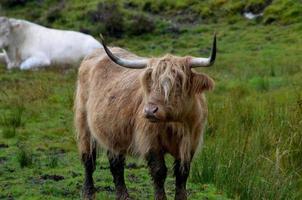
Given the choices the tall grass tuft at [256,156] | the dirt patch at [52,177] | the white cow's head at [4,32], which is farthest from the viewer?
the white cow's head at [4,32]

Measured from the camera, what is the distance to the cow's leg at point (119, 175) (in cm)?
664

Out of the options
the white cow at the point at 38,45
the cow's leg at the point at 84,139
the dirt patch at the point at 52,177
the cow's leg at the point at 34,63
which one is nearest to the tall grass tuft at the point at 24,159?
the dirt patch at the point at 52,177

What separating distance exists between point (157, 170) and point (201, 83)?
750 millimetres

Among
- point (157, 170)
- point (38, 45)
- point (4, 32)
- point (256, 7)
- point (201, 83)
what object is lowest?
point (157, 170)

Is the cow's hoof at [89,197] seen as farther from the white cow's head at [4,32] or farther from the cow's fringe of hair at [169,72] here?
the white cow's head at [4,32]

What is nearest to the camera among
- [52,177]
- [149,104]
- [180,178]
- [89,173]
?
[149,104]

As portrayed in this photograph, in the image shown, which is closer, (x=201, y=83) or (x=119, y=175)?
(x=201, y=83)

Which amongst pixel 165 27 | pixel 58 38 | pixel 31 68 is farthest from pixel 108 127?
pixel 165 27

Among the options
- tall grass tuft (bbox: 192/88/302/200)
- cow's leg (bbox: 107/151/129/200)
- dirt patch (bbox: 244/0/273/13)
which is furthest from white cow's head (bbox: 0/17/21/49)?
cow's leg (bbox: 107/151/129/200)

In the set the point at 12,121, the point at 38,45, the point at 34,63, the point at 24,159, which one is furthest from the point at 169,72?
the point at 38,45

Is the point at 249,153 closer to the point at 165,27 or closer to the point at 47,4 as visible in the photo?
the point at 165,27

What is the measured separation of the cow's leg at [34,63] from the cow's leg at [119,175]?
10.9 m

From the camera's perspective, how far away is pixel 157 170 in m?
5.80

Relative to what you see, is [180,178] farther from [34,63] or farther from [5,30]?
[5,30]
